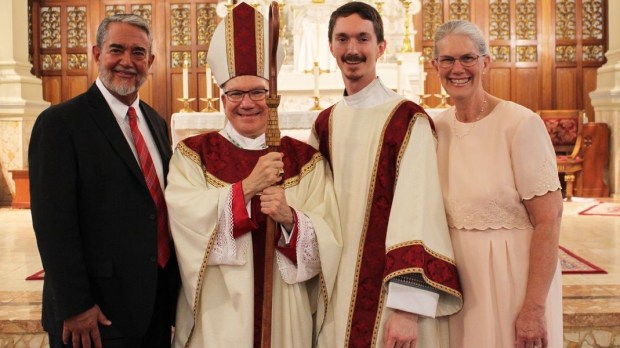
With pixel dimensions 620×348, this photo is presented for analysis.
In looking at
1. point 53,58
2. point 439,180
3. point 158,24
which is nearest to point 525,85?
point 158,24

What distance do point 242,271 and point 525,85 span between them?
30.3 ft

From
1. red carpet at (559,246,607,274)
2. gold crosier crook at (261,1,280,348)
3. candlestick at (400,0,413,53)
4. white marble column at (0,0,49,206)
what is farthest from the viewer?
white marble column at (0,0,49,206)

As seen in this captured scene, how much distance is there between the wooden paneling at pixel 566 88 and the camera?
10.8 meters

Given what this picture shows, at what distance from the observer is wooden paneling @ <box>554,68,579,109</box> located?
10.8 m

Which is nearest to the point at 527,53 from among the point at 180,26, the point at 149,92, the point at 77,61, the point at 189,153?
the point at 180,26

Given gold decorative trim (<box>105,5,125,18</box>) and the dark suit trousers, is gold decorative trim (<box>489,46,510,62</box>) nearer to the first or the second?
gold decorative trim (<box>105,5,125,18</box>)

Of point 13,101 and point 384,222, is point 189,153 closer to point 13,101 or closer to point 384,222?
point 384,222

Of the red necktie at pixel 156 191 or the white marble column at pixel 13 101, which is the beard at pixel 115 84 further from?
the white marble column at pixel 13 101

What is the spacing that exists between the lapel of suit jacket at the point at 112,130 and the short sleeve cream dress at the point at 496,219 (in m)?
1.08

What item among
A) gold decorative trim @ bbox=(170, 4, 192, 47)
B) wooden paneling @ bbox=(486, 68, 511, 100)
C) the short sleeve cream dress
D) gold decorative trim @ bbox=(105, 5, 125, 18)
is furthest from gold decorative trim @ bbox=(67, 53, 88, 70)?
the short sleeve cream dress

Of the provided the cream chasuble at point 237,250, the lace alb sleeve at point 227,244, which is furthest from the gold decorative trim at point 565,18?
the lace alb sleeve at point 227,244

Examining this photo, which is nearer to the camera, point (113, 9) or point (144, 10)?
point (144, 10)

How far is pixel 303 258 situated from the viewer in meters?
2.38

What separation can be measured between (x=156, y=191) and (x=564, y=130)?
322 inches
